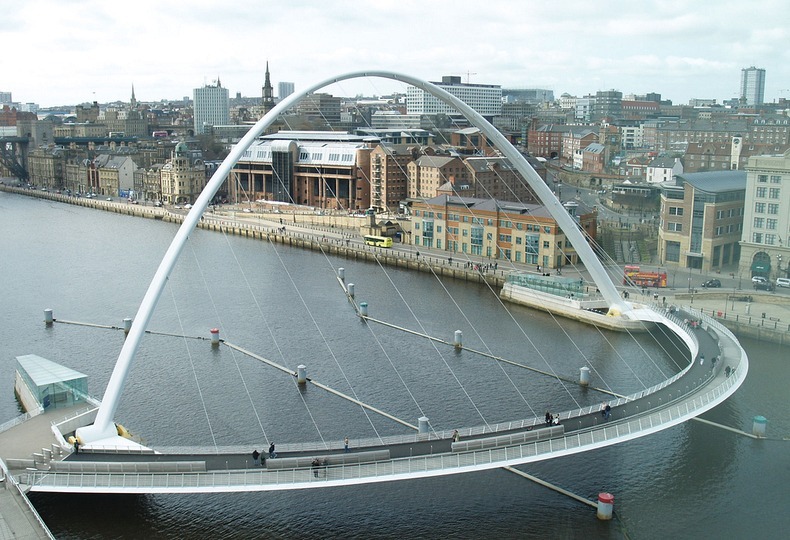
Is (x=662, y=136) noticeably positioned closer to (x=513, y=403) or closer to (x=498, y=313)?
(x=498, y=313)

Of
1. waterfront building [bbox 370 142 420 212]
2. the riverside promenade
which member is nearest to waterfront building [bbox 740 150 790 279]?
the riverside promenade

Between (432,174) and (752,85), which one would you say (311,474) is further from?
(752,85)

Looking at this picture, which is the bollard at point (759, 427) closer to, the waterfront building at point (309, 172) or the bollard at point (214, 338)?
the bollard at point (214, 338)

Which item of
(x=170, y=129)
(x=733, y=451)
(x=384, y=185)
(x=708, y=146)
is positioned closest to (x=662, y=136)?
(x=708, y=146)

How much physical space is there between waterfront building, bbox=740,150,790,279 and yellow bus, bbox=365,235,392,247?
A: 18621mm

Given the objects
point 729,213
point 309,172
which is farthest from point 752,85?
point 729,213

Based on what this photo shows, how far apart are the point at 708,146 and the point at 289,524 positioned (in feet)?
161

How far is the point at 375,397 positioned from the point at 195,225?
6525 millimetres

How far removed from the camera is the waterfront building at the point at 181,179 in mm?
71875

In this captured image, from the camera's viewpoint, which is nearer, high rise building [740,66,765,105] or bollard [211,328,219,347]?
bollard [211,328,219,347]

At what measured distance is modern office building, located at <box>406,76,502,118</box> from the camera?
134 m

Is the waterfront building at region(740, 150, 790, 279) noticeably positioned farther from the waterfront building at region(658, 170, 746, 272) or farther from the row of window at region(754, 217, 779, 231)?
the waterfront building at region(658, 170, 746, 272)

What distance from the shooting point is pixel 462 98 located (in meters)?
133

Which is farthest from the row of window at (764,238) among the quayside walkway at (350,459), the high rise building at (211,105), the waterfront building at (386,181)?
the high rise building at (211,105)
